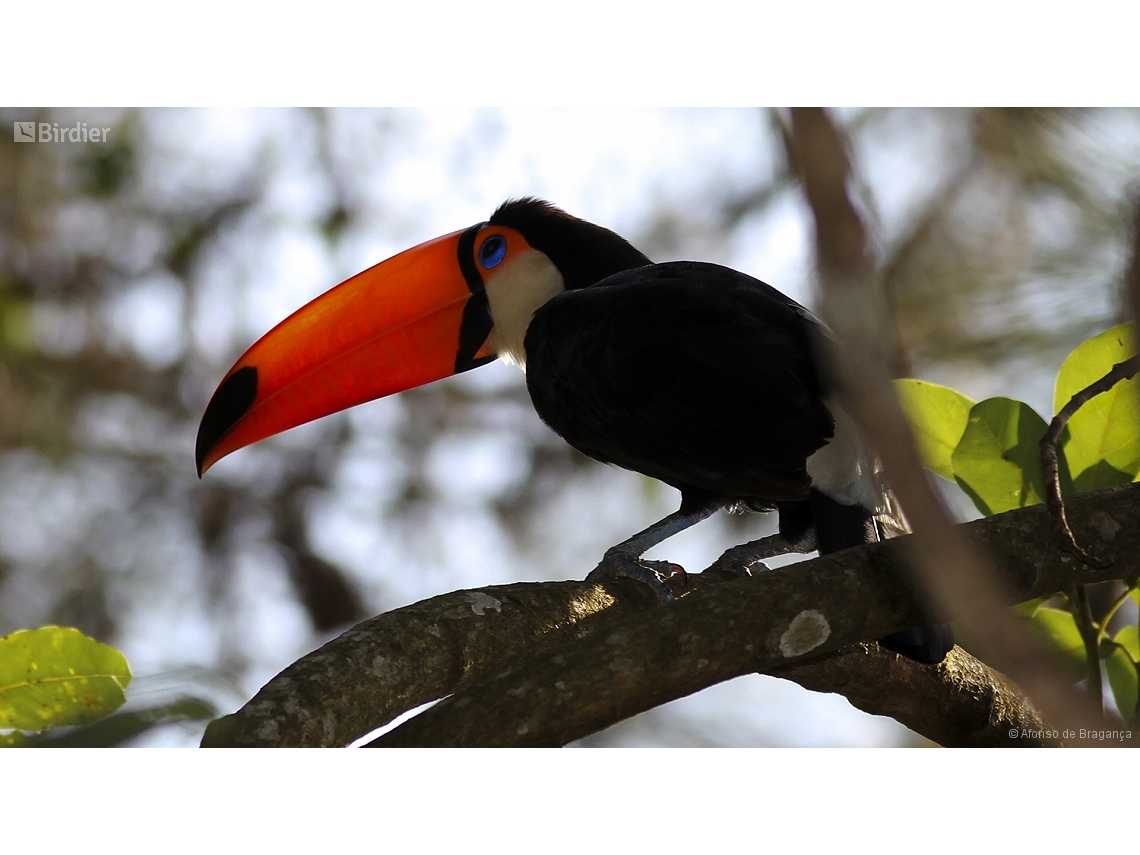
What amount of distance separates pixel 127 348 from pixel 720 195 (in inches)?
62.6

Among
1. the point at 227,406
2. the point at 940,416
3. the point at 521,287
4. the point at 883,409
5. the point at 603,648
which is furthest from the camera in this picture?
the point at 521,287

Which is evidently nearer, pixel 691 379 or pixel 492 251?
pixel 691 379

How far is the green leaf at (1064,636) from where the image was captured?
1.40 m

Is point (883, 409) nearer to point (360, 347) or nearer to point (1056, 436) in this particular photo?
point (1056, 436)

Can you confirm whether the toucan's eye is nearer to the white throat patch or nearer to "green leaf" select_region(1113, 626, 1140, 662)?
the white throat patch

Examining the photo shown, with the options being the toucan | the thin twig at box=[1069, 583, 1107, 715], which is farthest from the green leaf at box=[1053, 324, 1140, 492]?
the toucan

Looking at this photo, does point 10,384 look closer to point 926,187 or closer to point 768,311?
point 768,311

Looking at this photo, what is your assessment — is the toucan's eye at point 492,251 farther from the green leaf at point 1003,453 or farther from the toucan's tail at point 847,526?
the green leaf at point 1003,453

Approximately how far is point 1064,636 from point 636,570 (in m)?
0.59

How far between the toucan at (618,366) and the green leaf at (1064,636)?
14 cm

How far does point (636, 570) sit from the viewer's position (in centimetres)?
158

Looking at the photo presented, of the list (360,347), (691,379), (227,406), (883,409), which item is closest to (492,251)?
(360,347)

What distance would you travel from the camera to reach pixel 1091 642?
1.39 m

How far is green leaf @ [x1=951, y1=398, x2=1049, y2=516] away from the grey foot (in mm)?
433
